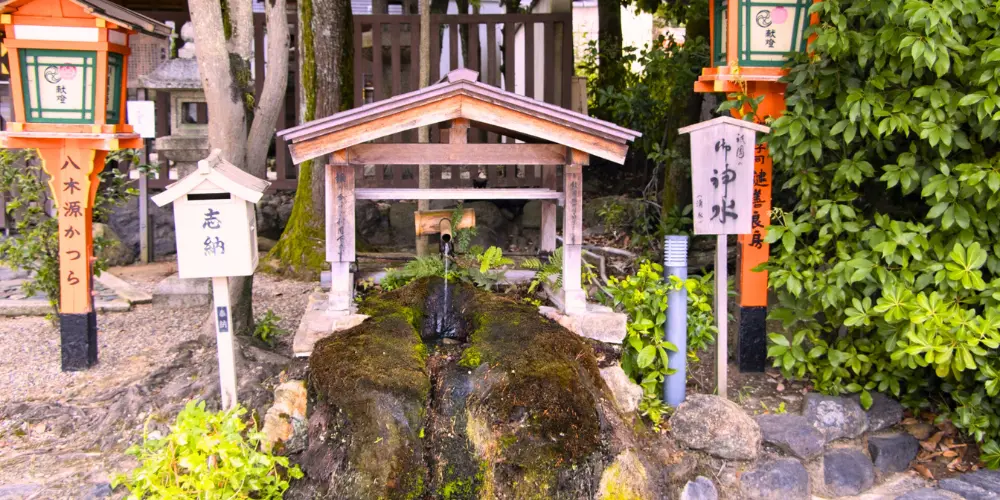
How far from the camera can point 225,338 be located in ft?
15.3

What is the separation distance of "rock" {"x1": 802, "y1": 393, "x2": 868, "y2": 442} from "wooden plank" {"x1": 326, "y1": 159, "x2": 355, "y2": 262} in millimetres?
3345

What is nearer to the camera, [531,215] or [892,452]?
[892,452]

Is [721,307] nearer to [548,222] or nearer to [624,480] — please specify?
[624,480]

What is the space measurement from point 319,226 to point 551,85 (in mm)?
3471

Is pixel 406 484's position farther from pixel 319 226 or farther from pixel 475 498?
pixel 319 226

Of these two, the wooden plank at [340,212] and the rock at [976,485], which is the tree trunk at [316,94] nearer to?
the wooden plank at [340,212]

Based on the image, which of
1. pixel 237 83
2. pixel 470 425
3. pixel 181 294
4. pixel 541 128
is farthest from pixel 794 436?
pixel 181 294

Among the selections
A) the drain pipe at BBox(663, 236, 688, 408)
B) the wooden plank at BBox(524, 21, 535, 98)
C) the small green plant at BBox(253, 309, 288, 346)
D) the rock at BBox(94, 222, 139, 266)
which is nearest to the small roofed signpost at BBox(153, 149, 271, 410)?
the small green plant at BBox(253, 309, 288, 346)

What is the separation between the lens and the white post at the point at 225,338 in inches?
183

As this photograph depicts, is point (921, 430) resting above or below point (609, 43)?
below

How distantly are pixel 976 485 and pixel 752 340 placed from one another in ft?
5.55

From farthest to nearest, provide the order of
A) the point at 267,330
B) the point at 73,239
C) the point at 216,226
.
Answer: the point at 267,330
the point at 73,239
the point at 216,226

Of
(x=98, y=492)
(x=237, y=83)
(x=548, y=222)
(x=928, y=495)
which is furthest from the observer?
(x=548, y=222)

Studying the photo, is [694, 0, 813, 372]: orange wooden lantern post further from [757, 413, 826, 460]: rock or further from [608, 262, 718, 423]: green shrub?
[757, 413, 826, 460]: rock
